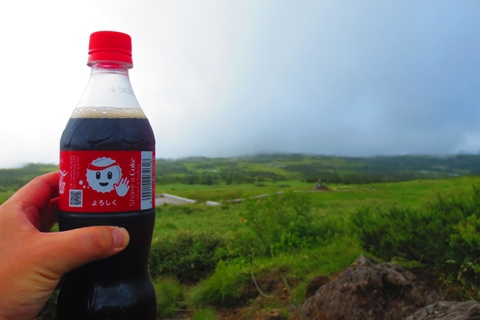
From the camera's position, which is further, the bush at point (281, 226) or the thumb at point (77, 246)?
the bush at point (281, 226)

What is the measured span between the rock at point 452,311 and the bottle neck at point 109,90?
1.99 m

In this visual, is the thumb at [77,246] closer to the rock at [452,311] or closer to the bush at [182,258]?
the rock at [452,311]

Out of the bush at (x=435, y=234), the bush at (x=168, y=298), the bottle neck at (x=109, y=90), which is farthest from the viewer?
the bush at (x=168, y=298)

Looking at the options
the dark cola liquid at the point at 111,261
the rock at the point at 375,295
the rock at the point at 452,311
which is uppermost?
the dark cola liquid at the point at 111,261

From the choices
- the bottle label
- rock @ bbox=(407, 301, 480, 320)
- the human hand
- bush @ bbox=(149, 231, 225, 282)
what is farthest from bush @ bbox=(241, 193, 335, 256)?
the human hand

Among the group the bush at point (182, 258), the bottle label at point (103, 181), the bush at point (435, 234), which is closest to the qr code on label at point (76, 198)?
the bottle label at point (103, 181)

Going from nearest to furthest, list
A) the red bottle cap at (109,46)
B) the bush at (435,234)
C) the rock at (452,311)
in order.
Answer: the red bottle cap at (109,46), the rock at (452,311), the bush at (435,234)

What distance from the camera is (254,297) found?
5.47 meters

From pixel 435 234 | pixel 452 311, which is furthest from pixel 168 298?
pixel 452 311

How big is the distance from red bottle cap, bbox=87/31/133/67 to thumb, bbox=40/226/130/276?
80cm

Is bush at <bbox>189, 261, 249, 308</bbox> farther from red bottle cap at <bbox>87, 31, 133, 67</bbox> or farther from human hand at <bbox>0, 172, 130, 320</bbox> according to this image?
red bottle cap at <bbox>87, 31, 133, 67</bbox>

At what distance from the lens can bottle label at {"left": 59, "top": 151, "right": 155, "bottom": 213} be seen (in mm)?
2283

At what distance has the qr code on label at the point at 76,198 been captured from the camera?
2.30m

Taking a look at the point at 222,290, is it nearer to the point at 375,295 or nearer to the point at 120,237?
the point at 375,295
